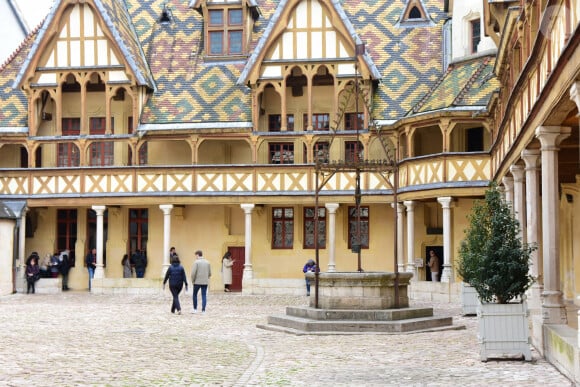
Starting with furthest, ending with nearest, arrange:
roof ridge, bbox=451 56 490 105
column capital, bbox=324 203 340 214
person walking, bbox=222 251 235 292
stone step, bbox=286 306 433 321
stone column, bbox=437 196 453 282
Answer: person walking, bbox=222 251 235 292 → column capital, bbox=324 203 340 214 → roof ridge, bbox=451 56 490 105 → stone column, bbox=437 196 453 282 → stone step, bbox=286 306 433 321

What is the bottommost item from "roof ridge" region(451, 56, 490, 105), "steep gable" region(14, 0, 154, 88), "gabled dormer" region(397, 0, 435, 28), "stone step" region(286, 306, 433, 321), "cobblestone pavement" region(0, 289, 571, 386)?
"cobblestone pavement" region(0, 289, 571, 386)

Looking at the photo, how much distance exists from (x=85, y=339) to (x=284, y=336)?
3.37m

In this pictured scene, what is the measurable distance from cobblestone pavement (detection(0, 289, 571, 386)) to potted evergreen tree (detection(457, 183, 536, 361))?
317 millimetres

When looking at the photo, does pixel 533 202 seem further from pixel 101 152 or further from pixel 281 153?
pixel 101 152

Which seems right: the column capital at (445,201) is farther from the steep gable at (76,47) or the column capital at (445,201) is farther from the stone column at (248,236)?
the steep gable at (76,47)

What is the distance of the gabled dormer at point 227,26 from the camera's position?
3541 cm

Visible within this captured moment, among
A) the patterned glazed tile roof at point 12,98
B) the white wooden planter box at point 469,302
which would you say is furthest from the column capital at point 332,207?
the white wooden planter box at point 469,302

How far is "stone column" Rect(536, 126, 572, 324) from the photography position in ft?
42.9

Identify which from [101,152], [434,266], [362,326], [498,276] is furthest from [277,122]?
[498,276]

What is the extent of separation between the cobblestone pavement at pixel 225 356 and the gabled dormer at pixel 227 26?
16.0 m

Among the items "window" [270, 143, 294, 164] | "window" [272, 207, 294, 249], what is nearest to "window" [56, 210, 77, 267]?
"window" [272, 207, 294, 249]

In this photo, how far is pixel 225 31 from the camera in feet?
117

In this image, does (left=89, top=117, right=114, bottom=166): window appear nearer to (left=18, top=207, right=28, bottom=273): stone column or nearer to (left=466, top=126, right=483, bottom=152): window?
(left=18, top=207, right=28, bottom=273): stone column

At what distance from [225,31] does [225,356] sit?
2342 centimetres
